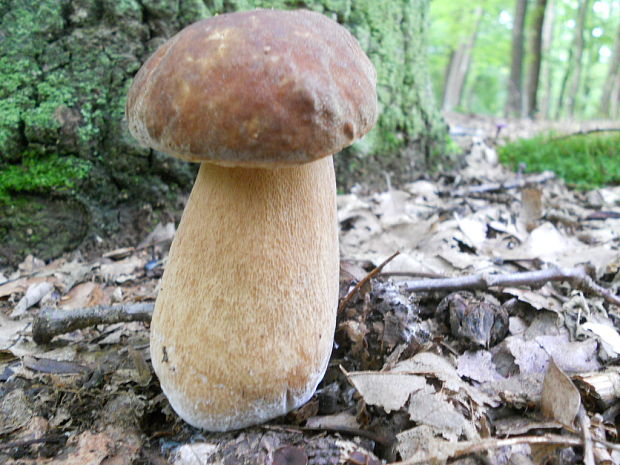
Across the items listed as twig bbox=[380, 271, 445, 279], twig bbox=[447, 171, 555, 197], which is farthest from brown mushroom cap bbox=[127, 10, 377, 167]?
twig bbox=[447, 171, 555, 197]

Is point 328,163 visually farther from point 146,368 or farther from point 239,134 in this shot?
point 146,368

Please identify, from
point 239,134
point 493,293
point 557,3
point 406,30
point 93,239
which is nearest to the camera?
point 239,134

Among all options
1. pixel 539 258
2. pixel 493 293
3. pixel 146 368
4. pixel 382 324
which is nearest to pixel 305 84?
pixel 382 324

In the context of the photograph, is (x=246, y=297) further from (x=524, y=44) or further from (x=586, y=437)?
(x=524, y=44)

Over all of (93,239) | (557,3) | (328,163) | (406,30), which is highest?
(557,3)

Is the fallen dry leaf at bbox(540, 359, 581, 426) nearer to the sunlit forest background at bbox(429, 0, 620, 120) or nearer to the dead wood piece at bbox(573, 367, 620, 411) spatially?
the dead wood piece at bbox(573, 367, 620, 411)

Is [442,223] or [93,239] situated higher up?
[93,239]
